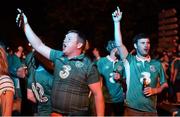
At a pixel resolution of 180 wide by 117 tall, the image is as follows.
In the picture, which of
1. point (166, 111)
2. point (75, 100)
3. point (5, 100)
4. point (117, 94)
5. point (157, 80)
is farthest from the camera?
point (166, 111)

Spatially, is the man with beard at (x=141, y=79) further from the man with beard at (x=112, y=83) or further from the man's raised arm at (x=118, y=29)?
the man with beard at (x=112, y=83)

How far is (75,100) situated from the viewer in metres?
5.17

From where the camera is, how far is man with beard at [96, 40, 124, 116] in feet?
26.7

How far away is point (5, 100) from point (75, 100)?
1393 millimetres

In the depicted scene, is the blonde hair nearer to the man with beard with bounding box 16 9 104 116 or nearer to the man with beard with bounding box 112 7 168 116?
the man with beard with bounding box 16 9 104 116

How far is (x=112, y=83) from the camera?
8.20 metres

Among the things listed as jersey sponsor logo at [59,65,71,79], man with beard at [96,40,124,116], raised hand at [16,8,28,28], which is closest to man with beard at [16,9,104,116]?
jersey sponsor logo at [59,65,71,79]

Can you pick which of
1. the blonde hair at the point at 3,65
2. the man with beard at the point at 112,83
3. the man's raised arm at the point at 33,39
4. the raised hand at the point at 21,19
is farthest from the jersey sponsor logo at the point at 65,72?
the man with beard at the point at 112,83

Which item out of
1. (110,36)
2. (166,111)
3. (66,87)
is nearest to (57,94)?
(66,87)

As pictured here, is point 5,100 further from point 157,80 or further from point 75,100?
point 157,80

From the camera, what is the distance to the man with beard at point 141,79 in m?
6.26

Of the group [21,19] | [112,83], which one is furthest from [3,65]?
[112,83]

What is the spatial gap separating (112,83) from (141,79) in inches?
76.2

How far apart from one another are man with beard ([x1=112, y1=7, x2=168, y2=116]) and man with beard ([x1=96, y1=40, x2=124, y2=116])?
4.72 ft
